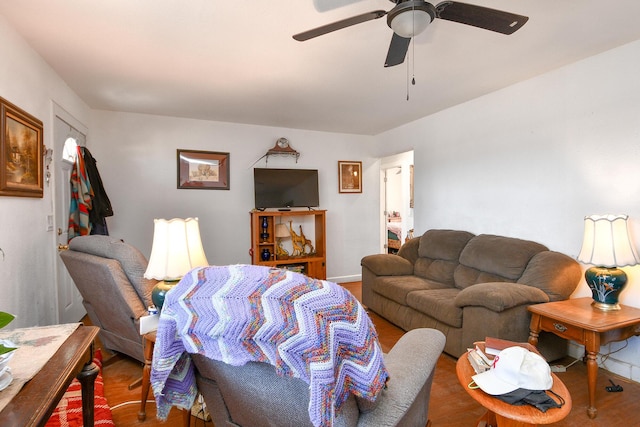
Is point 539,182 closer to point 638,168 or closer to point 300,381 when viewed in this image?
point 638,168

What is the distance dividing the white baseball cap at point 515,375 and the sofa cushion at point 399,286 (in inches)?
66.9

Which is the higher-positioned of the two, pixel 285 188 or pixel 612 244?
pixel 285 188

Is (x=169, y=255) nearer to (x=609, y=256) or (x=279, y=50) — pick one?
(x=279, y=50)

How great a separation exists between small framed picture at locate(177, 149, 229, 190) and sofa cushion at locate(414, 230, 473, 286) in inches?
107

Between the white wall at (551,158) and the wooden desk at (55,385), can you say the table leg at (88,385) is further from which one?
the white wall at (551,158)

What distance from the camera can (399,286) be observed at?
3.25 meters

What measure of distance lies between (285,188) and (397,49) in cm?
297

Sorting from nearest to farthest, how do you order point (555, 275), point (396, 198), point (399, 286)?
point (555, 275), point (399, 286), point (396, 198)

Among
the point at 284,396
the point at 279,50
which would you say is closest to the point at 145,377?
the point at 284,396

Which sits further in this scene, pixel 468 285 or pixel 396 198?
pixel 396 198

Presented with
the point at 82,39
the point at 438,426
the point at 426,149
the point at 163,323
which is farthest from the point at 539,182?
the point at 82,39

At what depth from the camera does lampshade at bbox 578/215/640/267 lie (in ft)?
6.96

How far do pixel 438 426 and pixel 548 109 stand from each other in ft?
8.81

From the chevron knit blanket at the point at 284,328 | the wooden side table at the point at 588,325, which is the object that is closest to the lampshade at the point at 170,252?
the chevron knit blanket at the point at 284,328
